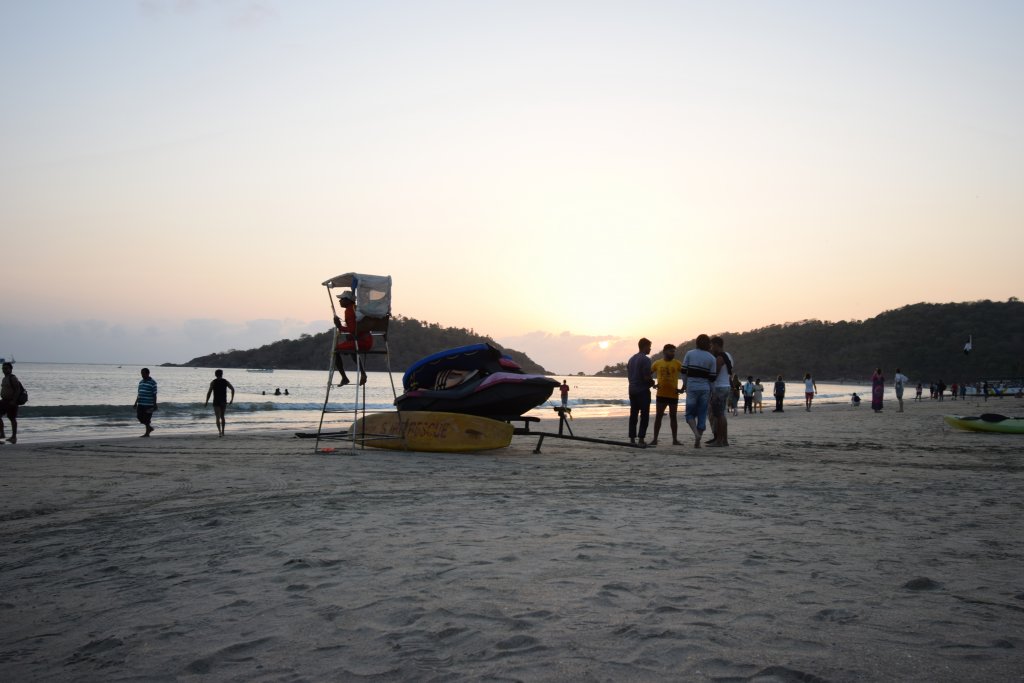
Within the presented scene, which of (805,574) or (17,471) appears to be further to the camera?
(17,471)

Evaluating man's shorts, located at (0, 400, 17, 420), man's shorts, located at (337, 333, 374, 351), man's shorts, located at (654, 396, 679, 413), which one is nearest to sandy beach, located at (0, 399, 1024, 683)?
man's shorts, located at (337, 333, 374, 351)

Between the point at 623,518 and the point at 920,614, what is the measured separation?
8.51 ft

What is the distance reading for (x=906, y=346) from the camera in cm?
13512

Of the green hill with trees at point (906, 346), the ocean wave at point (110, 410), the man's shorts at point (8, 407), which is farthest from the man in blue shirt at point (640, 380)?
the green hill with trees at point (906, 346)

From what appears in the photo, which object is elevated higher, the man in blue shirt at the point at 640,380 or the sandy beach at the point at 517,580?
the man in blue shirt at the point at 640,380

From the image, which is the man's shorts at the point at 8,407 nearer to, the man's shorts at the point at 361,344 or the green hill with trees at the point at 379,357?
the man's shorts at the point at 361,344

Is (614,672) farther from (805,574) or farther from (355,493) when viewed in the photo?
(355,493)

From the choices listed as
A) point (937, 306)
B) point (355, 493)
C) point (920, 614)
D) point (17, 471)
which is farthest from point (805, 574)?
point (937, 306)

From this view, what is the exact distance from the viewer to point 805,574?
413 cm

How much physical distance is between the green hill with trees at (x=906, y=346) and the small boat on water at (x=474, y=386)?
98.1 metres

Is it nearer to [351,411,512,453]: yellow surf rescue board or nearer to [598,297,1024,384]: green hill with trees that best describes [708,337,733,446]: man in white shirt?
[351,411,512,453]: yellow surf rescue board

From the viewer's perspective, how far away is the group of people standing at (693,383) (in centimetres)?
1250

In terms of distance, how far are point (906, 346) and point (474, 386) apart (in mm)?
142736

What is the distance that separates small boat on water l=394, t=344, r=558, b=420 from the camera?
42.5ft
